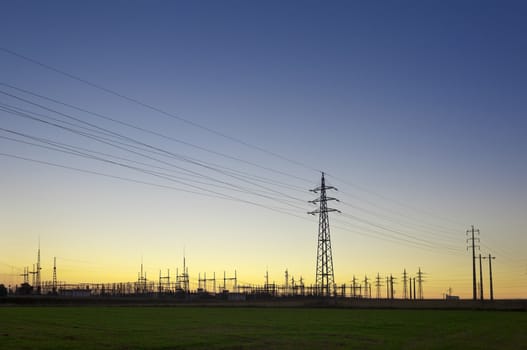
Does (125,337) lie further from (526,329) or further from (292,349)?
(526,329)

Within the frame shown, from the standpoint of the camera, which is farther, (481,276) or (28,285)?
(28,285)

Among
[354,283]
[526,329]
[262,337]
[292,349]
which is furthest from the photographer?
[354,283]

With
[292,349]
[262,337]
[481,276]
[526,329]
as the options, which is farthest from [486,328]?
Answer: [481,276]

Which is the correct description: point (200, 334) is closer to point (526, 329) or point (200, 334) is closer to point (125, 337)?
point (125, 337)

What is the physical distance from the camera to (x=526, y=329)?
169 ft

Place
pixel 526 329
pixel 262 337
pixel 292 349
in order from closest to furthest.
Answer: pixel 292 349, pixel 262 337, pixel 526 329

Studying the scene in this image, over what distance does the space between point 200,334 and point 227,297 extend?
13037cm

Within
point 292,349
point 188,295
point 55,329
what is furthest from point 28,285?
point 292,349

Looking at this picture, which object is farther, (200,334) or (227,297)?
(227,297)

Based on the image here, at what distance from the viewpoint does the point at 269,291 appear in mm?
174000

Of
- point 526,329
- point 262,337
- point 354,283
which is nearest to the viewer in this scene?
point 262,337

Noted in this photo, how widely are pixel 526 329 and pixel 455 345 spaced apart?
17.6m

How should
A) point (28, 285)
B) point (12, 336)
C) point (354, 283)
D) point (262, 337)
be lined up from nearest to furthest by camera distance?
point (12, 336)
point (262, 337)
point (28, 285)
point (354, 283)

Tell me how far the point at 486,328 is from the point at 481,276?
249ft
